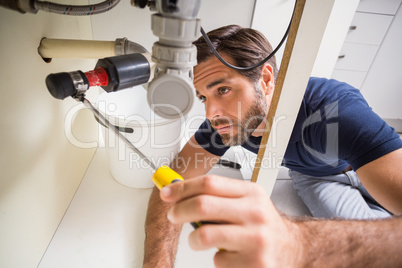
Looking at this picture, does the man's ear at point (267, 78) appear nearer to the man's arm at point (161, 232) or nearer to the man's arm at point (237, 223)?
the man's arm at point (161, 232)

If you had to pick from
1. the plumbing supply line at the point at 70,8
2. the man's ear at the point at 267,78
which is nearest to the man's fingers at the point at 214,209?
the plumbing supply line at the point at 70,8

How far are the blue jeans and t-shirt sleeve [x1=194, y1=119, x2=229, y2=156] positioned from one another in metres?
0.41

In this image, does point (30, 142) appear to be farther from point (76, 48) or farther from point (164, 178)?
point (164, 178)

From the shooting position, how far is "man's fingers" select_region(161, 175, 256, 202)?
0.86 ft

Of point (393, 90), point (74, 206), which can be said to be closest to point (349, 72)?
point (393, 90)

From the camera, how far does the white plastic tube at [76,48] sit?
20.4 inches

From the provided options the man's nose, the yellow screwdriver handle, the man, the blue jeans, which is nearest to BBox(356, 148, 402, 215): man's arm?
the man

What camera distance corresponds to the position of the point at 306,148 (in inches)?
32.2

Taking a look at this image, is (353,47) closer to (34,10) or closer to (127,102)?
(127,102)

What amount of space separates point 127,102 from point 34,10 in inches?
22.1

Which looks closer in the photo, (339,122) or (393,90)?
(339,122)

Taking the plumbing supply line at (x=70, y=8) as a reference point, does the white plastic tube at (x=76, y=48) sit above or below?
below

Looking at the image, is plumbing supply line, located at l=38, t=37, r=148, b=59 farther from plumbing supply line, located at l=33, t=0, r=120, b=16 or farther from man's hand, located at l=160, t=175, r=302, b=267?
man's hand, located at l=160, t=175, r=302, b=267

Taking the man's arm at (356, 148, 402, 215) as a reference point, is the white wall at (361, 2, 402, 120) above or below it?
below
